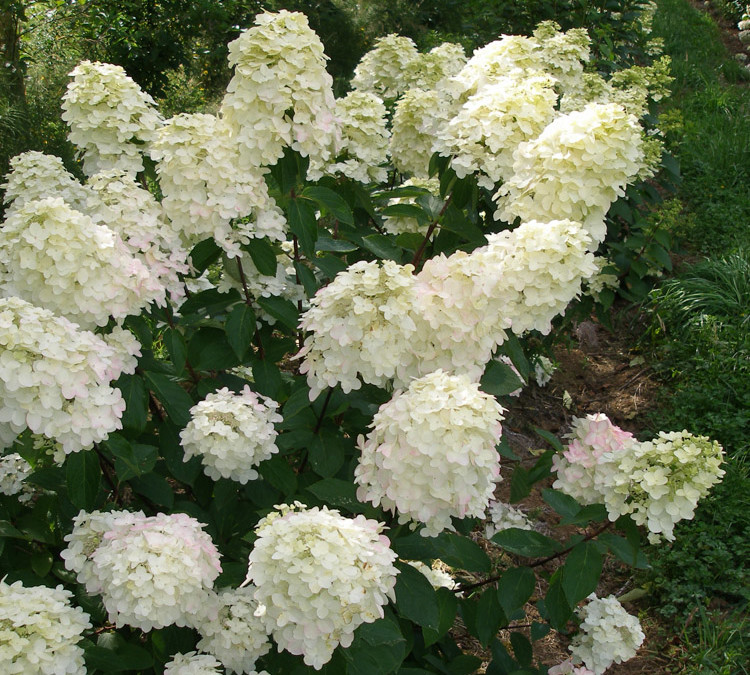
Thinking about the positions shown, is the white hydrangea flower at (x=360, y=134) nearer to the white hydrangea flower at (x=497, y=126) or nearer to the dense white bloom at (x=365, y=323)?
the white hydrangea flower at (x=497, y=126)

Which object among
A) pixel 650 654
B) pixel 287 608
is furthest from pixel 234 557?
pixel 650 654

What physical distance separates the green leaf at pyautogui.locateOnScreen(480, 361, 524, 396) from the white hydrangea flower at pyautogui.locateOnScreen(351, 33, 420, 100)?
150cm

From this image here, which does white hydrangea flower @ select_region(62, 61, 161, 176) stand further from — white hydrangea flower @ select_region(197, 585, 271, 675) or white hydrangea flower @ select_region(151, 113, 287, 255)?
white hydrangea flower @ select_region(197, 585, 271, 675)

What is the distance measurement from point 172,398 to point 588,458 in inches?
40.1

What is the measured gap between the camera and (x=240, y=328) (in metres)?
2.04

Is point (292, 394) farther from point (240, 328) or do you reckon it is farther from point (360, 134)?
point (360, 134)

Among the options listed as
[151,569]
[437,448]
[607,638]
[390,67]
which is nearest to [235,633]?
[151,569]

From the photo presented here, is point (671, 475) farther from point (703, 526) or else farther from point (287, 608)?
point (703, 526)

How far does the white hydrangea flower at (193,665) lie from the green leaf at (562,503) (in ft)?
2.64

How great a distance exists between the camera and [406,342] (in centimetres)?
161

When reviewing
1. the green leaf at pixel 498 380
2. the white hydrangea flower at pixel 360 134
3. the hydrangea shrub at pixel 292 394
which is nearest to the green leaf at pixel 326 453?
the hydrangea shrub at pixel 292 394

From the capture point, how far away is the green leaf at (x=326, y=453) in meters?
1.90

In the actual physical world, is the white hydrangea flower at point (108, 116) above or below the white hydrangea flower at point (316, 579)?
above

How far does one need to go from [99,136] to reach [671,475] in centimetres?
162
